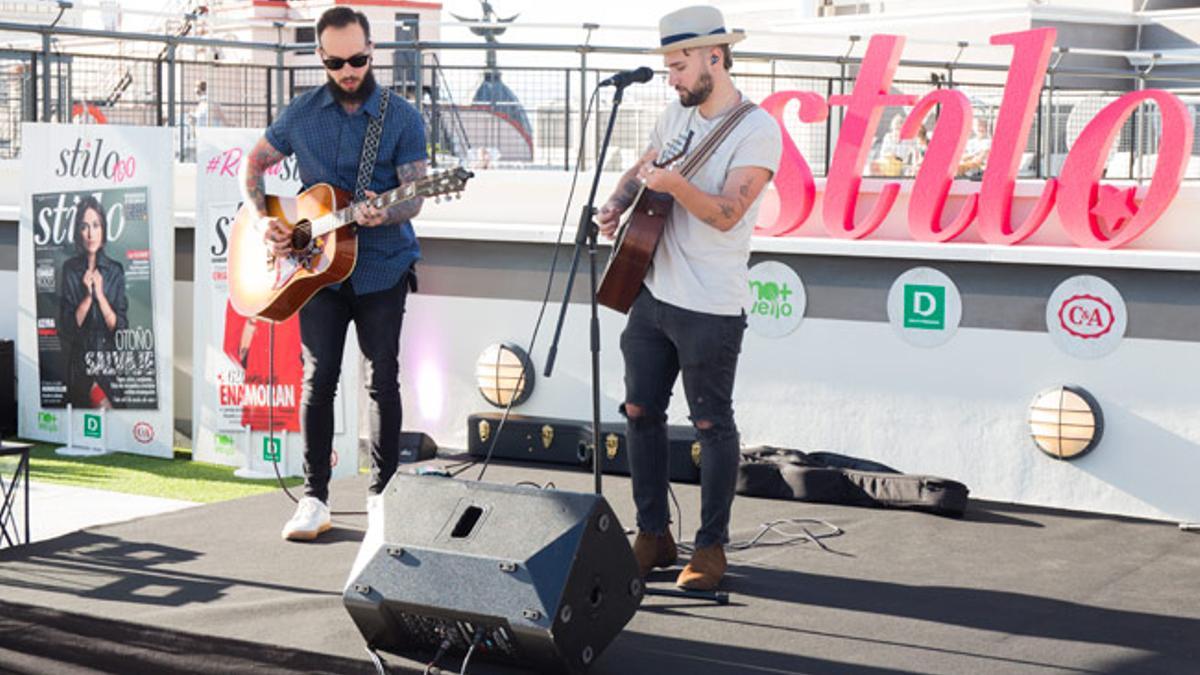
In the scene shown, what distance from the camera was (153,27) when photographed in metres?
24.0

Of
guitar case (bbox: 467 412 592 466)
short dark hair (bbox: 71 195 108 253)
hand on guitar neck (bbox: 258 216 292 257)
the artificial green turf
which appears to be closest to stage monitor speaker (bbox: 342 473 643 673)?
hand on guitar neck (bbox: 258 216 292 257)

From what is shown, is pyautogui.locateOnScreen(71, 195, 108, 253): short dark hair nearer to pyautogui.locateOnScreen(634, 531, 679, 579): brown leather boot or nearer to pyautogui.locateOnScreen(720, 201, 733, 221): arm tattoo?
pyautogui.locateOnScreen(634, 531, 679, 579): brown leather boot

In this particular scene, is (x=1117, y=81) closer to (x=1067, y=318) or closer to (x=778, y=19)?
(x=778, y=19)

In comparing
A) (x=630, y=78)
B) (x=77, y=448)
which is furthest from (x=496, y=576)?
(x=77, y=448)

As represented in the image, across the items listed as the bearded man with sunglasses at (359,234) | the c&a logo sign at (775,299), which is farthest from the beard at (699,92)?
the c&a logo sign at (775,299)

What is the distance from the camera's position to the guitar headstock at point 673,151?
4727mm

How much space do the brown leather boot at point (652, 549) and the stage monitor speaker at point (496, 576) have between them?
80cm

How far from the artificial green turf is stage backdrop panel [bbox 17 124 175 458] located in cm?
13

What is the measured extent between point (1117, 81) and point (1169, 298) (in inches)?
482

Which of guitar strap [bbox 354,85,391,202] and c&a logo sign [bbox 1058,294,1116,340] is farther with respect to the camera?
c&a logo sign [bbox 1058,294,1116,340]

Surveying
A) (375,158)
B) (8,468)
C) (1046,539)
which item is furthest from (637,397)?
(8,468)

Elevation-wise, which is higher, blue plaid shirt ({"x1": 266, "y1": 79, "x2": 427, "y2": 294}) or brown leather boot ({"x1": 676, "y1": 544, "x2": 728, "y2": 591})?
blue plaid shirt ({"x1": 266, "y1": 79, "x2": 427, "y2": 294})

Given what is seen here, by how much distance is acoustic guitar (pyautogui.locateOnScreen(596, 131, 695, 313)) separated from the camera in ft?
15.6

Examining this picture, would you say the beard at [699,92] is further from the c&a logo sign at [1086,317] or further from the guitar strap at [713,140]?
the c&a logo sign at [1086,317]
